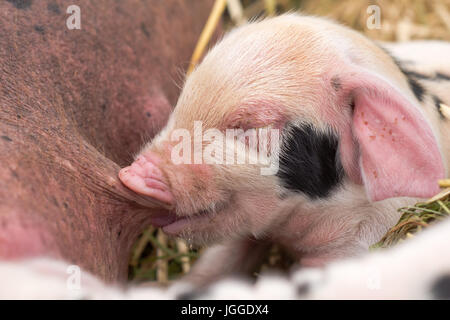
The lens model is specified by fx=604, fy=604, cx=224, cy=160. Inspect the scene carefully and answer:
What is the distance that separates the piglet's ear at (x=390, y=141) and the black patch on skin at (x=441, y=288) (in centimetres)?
52

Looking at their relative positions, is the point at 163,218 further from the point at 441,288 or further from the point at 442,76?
the point at 442,76

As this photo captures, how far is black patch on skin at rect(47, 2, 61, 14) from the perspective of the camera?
2.15 metres

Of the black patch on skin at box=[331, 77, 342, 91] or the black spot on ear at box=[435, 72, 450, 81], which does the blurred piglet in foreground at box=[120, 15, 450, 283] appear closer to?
the black patch on skin at box=[331, 77, 342, 91]

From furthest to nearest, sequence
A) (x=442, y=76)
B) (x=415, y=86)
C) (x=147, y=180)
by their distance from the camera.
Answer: (x=442, y=76)
(x=415, y=86)
(x=147, y=180)

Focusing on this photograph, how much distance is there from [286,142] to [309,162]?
0.11 metres

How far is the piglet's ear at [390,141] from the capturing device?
1.90 metres

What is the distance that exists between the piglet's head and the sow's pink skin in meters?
0.15

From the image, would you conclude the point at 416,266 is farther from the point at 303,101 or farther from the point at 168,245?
the point at 168,245

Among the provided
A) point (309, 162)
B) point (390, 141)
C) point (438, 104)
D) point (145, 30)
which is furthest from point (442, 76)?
point (145, 30)

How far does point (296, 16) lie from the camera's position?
7.47 ft

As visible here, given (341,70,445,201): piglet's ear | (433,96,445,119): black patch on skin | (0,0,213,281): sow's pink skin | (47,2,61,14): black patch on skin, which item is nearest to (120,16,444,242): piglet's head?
(341,70,445,201): piglet's ear

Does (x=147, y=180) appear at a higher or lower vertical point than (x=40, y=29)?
lower

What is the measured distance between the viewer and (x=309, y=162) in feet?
6.64
